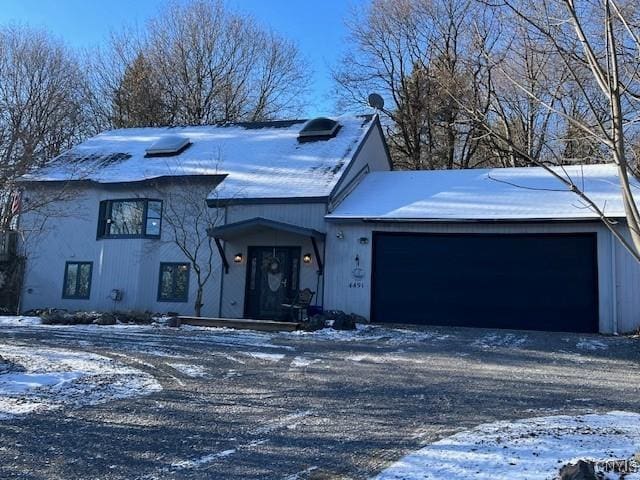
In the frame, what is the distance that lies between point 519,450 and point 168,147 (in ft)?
55.5

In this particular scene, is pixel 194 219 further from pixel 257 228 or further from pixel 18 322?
pixel 18 322

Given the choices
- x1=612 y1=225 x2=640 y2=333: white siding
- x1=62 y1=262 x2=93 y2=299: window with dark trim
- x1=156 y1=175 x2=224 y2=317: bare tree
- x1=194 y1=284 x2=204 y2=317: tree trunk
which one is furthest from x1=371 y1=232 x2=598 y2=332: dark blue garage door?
x1=62 y1=262 x2=93 y2=299: window with dark trim

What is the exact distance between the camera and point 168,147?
63.4ft

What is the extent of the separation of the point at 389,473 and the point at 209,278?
525 inches

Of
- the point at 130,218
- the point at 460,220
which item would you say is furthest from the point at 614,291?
the point at 130,218

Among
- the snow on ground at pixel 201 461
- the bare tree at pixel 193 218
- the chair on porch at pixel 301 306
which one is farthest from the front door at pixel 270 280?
the snow on ground at pixel 201 461

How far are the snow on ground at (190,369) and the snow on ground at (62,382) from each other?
1.78 ft

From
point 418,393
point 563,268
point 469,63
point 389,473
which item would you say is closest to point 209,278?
point 563,268

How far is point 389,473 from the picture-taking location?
4121 mm

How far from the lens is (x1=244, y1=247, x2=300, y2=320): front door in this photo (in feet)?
53.2

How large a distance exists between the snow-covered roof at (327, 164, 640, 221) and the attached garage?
0.05 metres

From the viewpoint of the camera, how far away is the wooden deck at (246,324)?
525 inches

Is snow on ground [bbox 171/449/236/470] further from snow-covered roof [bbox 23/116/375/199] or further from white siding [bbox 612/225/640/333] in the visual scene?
white siding [bbox 612/225/640/333]

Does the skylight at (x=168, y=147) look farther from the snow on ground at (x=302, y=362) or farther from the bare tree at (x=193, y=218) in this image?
the snow on ground at (x=302, y=362)
